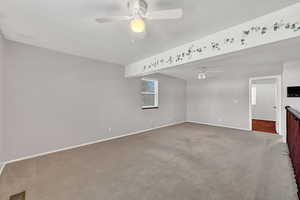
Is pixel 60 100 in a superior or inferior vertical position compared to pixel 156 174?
superior

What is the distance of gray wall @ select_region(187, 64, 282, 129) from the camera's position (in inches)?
194

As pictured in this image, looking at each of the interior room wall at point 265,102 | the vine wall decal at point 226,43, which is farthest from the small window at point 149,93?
the interior room wall at point 265,102

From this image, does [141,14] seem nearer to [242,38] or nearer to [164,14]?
[164,14]

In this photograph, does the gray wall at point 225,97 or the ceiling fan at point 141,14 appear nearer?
the ceiling fan at point 141,14

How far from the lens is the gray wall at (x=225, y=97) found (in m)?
4.93

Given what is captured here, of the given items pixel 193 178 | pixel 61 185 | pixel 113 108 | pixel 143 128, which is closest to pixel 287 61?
pixel 193 178

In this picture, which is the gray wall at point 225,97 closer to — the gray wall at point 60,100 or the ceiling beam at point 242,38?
the ceiling beam at point 242,38

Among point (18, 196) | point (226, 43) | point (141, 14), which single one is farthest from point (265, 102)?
point (18, 196)

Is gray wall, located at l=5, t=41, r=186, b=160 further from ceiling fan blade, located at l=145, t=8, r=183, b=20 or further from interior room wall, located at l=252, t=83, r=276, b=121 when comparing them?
interior room wall, located at l=252, t=83, r=276, b=121

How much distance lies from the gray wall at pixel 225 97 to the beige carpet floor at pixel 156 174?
7.14 feet

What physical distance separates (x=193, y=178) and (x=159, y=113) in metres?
3.60

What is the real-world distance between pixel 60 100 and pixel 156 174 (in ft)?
8.98

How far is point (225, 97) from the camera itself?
570 centimetres

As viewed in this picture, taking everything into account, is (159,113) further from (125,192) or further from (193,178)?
(125,192)
